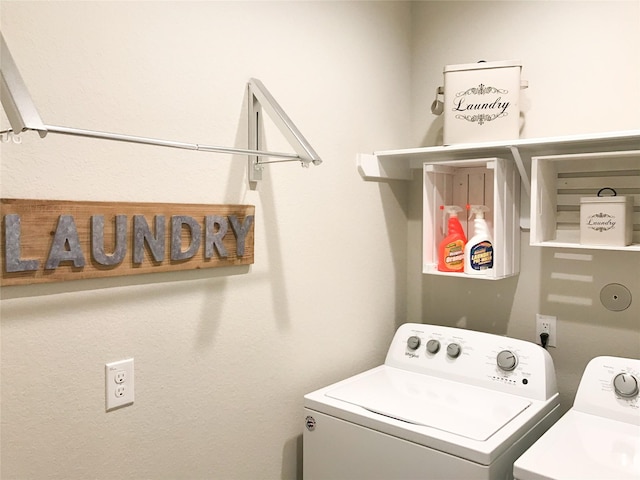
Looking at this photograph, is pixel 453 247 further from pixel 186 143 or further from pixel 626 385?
pixel 186 143

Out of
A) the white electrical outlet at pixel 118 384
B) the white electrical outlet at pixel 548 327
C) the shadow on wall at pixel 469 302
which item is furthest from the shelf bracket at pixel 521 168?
the white electrical outlet at pixel 118 384

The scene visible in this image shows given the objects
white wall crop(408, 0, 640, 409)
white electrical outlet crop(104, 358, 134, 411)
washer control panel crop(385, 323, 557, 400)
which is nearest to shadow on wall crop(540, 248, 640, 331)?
white wall crop(408, 0, 640, 409)

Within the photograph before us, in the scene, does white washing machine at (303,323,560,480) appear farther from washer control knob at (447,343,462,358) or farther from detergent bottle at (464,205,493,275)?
detergent bottle at (464,205,493,275)

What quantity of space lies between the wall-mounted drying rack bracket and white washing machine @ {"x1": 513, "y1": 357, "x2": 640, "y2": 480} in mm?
959

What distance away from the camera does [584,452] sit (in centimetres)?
140

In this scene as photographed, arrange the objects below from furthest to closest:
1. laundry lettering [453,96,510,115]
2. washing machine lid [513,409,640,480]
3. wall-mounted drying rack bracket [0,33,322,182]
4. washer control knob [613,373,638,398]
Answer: laundry lettering [453,96,510,115] → washer control knob [613,373,638,398] → washing machine lid [513,409,640,480] → wall-mounted drying rack bracket [0,33,322,182]

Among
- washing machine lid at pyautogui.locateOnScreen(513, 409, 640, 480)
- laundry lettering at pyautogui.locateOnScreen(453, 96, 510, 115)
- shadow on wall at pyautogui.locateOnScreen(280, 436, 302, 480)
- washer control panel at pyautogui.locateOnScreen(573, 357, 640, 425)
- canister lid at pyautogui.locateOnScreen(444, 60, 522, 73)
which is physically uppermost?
canister lid at pyautogui.locateOnScreen(444, 60, 522, 73)

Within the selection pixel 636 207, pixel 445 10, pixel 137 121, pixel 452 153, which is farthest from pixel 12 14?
pixel 636 207

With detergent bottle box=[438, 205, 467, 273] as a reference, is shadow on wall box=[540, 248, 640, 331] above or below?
below

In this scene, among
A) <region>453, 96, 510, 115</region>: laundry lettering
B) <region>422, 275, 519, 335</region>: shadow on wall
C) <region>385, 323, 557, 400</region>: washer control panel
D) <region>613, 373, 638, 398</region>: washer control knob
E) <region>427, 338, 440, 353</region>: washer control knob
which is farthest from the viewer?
<region>422, 275, 519, 335</region>: shadow on wall

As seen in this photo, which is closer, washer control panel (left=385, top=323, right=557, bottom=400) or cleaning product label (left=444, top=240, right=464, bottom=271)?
washer control panel (left=385, top=323, right=557, bottom=400)

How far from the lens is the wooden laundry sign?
1173 millimetres

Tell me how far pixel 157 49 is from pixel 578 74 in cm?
141

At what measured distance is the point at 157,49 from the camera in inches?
56.1
